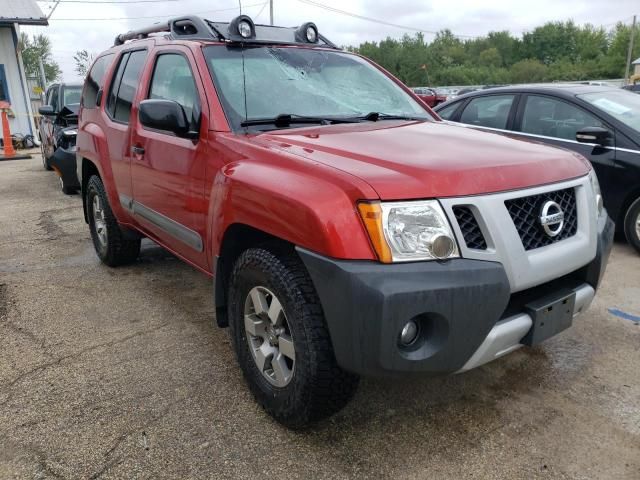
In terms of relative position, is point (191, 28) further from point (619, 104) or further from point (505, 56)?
point (505, 56)

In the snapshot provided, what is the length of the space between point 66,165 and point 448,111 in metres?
5.51

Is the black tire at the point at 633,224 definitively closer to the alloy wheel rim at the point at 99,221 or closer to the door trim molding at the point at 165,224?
the door trim molding at the point at 165,224

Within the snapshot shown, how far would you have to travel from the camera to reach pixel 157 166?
11.4 ft

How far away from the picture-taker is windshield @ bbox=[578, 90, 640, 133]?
5199mm

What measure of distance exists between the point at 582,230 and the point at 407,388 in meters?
1.16

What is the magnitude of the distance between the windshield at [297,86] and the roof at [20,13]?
15130mm

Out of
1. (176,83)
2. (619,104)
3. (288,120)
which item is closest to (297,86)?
(288,120)

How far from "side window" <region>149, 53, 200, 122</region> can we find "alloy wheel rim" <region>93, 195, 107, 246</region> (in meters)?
1.49

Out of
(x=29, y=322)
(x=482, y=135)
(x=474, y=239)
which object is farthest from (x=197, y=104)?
(x=29, y=322)

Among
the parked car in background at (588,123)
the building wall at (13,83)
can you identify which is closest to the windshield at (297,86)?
the parked car in background at (588,123)

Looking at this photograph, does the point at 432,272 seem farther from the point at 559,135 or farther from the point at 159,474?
the point at 559,135

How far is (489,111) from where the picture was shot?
6195 millimetres

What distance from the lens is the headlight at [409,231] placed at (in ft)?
6.56

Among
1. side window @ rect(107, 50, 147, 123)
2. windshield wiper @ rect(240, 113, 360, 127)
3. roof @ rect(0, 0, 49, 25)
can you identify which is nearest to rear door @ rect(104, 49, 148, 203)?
side window @ rect(107, 50, 147, 123)
